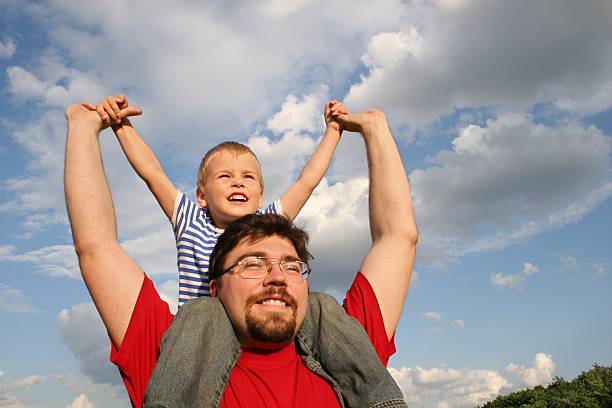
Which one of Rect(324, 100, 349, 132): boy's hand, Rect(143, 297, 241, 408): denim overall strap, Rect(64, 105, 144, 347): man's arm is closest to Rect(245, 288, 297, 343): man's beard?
Rect(143, 297, 241, 408): denim overall strap

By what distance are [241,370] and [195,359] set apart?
1.11ft

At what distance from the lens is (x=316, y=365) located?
2.97 metres

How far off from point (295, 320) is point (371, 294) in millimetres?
651

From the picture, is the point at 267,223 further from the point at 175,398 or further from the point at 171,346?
the point at 175,398

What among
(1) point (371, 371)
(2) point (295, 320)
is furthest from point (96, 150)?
(1) point (371, 371)

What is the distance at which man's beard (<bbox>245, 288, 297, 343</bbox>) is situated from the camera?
2.86 m

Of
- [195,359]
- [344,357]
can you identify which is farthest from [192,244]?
[344,357]

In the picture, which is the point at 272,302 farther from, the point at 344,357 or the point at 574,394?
the point at 574,394

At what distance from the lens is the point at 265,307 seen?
115 inches

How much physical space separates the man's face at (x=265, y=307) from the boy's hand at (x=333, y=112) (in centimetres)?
205

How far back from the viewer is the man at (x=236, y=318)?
8.65 feet

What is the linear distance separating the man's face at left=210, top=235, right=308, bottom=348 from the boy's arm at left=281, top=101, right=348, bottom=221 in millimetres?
1634

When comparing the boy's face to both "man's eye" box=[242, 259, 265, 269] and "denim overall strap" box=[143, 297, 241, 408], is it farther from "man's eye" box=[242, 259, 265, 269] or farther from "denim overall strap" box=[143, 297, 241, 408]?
"denim overall strap" box=[143, 297, 241, 408]

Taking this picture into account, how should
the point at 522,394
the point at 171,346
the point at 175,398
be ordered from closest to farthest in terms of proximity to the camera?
the point at 175,398
the point at 171,346
the point at 522,394
